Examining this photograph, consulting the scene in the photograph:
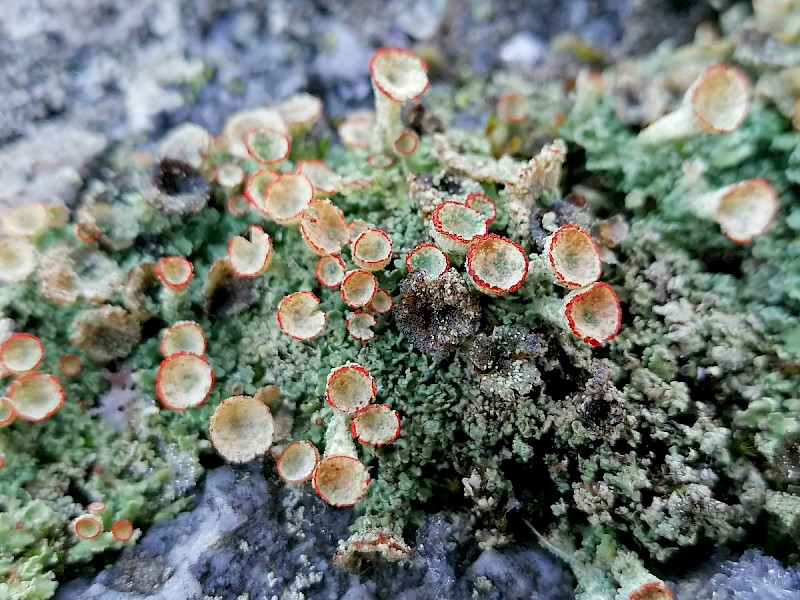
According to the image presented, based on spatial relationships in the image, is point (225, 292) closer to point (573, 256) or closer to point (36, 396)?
point (36, 396)

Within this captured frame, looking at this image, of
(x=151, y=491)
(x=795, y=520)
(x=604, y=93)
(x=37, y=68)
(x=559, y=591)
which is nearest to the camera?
(x=795, y=520)

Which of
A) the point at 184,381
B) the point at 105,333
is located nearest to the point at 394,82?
the point at 184,381

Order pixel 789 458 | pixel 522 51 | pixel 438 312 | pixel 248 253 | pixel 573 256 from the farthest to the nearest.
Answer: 1. pixel 522 51
2. pixel 248 253
3. pixel 438 312
4. pixel 573 256
5. pixel 789 458

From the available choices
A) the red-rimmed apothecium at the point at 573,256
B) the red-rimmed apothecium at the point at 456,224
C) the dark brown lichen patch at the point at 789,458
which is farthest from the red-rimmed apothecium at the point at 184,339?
the dark brown lichen patch at the point at 789,458

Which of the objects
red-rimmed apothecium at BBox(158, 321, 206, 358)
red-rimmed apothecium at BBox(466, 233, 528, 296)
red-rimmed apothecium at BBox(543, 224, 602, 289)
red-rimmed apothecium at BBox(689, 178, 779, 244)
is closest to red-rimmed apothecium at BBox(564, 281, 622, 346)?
red-rimmed apothecium at BBox(543, 224, 602, 289)

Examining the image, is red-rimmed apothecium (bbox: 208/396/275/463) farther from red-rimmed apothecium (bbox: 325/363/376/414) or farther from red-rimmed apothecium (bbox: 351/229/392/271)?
red-rimmed apothecium (bbox: 351/229/392/271)

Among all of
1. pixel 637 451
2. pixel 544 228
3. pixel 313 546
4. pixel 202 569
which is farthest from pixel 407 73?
pixel 202 569

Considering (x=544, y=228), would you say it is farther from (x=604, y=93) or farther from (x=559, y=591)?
(x=559, y=591)
